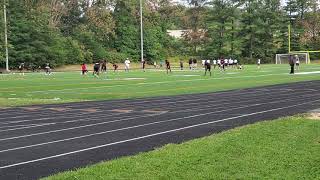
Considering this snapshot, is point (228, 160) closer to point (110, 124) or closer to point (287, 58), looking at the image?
point (110, 124)

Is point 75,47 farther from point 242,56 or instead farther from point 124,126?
point 124,126

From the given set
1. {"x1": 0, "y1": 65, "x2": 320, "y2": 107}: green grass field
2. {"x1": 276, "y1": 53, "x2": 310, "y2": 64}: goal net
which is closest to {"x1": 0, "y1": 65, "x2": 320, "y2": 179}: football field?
{"x1": 0, "y1": 65, "x2": 320, "y2": 107}: green grass field

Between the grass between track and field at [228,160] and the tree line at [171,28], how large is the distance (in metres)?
69.1

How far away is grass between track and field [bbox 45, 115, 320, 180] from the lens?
7945 mm

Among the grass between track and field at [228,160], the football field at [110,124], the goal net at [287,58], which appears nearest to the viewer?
the grass between track and field at [228,160]

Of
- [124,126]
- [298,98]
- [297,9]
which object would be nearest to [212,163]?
[124,126]

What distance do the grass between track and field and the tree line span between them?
69.1 meters

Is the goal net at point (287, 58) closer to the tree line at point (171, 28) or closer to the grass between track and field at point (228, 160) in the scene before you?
the tree line at point (171, 28)

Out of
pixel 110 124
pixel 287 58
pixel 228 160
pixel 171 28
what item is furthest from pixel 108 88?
pixel 171 28

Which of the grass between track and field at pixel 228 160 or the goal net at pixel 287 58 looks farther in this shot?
the goal net at pixel 287 58

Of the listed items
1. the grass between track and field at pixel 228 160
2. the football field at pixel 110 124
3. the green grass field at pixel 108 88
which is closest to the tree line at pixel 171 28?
the green grass field at pixel 108 88

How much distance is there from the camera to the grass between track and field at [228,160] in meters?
7.95

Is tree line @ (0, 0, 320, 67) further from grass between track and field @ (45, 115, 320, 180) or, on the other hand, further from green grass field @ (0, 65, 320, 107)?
grass between track and field @ (45, 115, 320, 180)

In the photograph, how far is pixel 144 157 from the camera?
31.0ft
